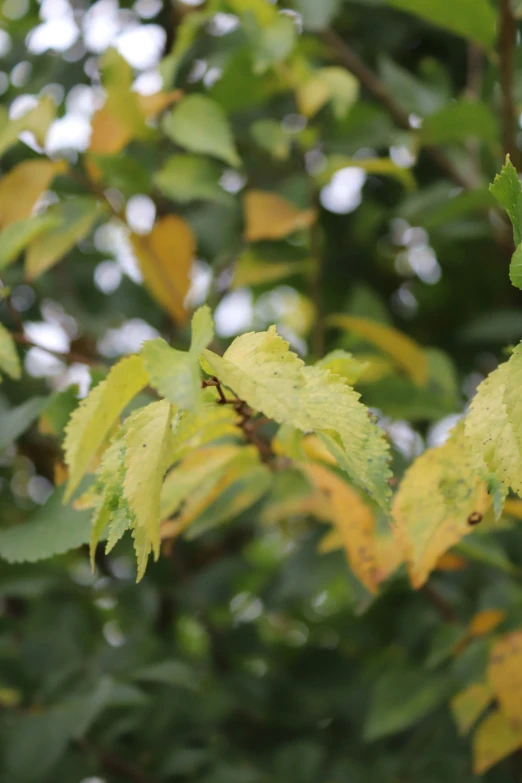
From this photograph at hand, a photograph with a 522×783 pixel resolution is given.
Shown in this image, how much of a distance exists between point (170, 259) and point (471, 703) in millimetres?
599

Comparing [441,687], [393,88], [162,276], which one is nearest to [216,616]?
[441,687]

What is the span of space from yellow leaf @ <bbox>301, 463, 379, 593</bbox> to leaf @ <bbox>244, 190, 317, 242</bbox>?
350 millimetres

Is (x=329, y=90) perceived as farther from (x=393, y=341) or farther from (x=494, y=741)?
(x=494, y=741)

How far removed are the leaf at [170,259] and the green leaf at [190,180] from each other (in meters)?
0.04

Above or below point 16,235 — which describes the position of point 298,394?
above

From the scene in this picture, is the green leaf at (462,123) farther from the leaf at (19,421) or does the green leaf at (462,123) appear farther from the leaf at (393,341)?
the leaf at (19,421)

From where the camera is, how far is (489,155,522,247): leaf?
1.28 feet

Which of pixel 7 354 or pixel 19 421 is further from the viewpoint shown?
pixel 19 421

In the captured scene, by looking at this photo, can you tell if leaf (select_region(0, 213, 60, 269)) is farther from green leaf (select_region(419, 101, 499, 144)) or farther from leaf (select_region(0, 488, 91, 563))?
green leaf (select_region(419, 101, 499, 144))

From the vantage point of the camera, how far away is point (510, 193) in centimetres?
40

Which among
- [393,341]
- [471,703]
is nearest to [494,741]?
[471,703]

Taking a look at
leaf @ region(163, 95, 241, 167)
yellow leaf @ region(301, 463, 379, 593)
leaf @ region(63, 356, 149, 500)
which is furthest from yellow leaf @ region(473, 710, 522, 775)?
leaf @ region(163, 95, 241, 167)

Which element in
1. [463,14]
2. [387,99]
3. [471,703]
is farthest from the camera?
[387,99]

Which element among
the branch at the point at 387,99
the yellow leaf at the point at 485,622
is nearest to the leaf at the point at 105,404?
the yellow leaf at the point at 485,622
